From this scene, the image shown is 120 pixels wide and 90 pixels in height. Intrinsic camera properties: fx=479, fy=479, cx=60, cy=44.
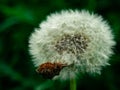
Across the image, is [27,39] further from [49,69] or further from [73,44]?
[49,69]

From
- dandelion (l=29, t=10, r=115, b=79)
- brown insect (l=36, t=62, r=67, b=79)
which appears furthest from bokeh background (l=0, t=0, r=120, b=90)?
brown insect (l=36, t=62, r=67, b=79)

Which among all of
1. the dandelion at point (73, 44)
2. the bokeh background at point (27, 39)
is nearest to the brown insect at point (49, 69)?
the dandelion at point (73, 44)

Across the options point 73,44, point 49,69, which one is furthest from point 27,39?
point 49,69

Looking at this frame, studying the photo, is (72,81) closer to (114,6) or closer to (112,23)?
(112,23)

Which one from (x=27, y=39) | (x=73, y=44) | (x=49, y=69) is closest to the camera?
(x=49, y=69)

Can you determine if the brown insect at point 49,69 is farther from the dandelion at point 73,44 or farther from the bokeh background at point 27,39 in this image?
the bokeh background at point 27,39

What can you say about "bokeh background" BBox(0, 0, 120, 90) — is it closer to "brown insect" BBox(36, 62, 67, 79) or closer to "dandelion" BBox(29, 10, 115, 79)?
"dandelion" BBox(29, 10, 115, 79)

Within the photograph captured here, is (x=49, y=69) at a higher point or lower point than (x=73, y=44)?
lower

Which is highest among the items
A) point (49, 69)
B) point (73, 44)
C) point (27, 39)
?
point (27, 39)
